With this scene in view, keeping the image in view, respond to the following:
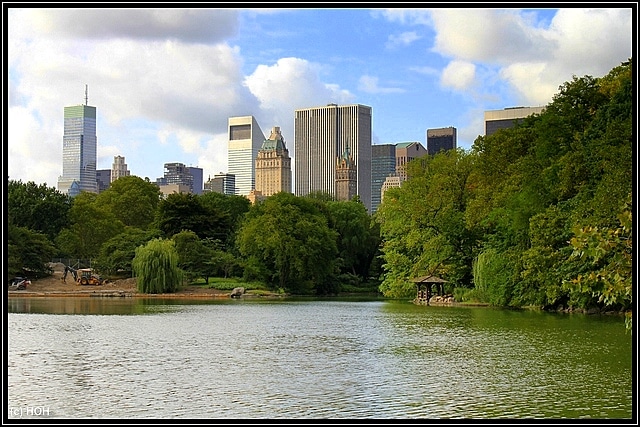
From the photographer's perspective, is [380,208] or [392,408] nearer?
[392,408]

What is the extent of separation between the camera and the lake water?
10836 mm

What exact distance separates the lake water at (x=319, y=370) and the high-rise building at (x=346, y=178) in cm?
15551

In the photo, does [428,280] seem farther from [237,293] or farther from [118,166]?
[118,166]

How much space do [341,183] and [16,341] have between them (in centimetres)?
16276

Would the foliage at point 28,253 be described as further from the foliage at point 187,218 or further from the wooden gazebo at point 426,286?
the wooden gazebo at point 426,286

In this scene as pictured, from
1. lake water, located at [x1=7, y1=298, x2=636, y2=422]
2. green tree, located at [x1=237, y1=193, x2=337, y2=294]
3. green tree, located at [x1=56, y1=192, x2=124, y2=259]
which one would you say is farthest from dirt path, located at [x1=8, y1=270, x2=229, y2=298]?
lake water, located at [x1=7, y1=298, x2=636, y2=422]

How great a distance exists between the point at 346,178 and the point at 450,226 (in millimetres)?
142007

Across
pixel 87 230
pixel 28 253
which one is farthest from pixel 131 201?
pixel 28 253

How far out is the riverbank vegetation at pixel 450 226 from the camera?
25.3 m

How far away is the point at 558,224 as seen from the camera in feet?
92.4

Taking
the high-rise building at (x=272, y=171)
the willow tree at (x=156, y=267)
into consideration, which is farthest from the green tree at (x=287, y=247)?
the high-rise building at (x=272, y=171)

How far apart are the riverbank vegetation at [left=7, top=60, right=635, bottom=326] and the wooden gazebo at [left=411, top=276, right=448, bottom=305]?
563 mm
